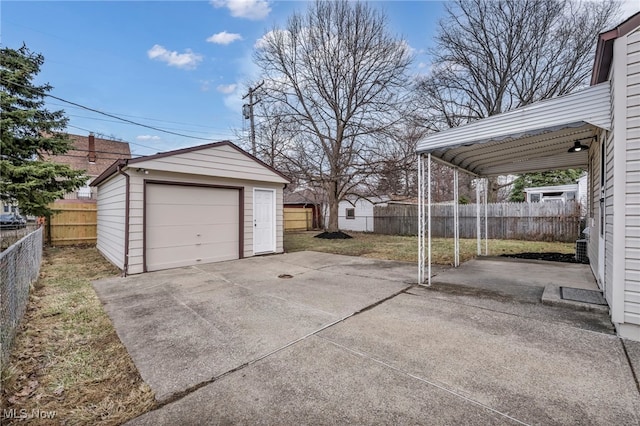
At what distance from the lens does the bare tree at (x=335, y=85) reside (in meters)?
14.0

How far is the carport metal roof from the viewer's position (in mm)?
3527

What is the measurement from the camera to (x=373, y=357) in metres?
2.65

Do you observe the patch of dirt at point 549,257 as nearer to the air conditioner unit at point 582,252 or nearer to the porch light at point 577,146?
the air conditioner unit at point 582,252

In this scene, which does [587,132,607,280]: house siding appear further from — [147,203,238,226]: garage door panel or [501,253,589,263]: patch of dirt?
[147,203,238,226]: garage door panel

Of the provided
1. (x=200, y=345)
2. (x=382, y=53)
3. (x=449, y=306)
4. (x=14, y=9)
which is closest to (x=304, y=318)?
(x=200, y=345)

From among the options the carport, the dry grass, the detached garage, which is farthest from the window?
the dry grass

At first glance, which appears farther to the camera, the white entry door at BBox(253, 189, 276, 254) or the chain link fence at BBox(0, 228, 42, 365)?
the white entry door at BBox(253, 189, 276, 254)

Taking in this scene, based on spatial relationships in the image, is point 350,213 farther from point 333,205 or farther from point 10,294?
point 10,294

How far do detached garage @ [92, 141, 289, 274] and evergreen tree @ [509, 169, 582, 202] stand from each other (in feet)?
64.4

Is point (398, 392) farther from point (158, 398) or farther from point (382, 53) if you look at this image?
point (382, 53)

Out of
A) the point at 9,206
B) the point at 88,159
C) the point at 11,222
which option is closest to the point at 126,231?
the point at 9,206

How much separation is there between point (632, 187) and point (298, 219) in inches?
673

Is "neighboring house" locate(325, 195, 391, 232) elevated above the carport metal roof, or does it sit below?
below

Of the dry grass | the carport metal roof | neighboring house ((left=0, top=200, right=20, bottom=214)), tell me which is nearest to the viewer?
the dry grass
